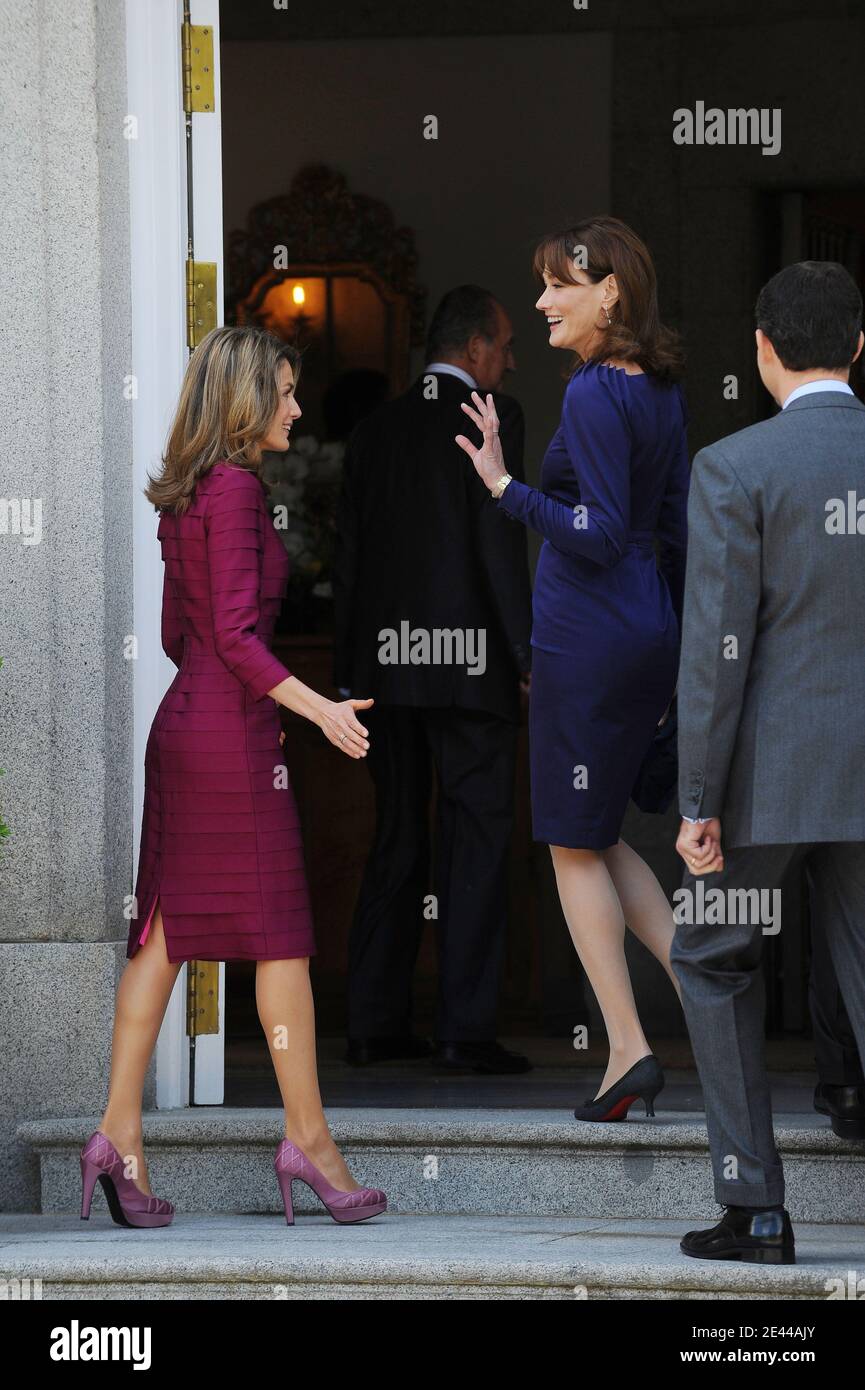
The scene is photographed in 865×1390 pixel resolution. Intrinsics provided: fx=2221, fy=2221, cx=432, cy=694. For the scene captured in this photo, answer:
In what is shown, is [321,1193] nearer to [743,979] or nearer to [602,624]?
[743,979]

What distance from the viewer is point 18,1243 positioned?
14.8 feet

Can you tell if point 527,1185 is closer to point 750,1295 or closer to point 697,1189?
point 697,1189

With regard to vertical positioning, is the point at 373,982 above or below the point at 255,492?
below

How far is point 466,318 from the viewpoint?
5.91 metres

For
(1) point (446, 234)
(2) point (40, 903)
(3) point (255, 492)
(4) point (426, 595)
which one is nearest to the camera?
(3) point (255, 492)

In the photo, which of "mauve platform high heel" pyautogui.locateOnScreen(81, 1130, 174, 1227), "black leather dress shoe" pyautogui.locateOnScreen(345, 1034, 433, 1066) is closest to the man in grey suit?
"mauve platform high heel" pyautogui.locateOnScreen(81, 1130, 174, 1227)

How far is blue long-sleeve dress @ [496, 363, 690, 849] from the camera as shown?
15.1 feet

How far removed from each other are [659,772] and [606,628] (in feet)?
1.17

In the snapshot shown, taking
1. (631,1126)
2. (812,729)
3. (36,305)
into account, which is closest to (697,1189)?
(631,1126)

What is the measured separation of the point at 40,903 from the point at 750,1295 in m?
2.02

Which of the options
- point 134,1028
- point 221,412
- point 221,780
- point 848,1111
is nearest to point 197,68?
point 221,412

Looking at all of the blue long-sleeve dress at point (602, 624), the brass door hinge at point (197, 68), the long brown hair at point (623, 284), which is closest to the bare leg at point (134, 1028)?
the blue long-sleeve dress at point (602, 624)

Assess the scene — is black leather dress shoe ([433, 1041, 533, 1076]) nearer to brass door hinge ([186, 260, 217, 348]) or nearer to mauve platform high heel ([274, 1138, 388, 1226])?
mauve platform high heel ([274, 1138, 388, 1226])

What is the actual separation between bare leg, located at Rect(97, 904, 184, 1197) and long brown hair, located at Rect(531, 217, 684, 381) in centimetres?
152
